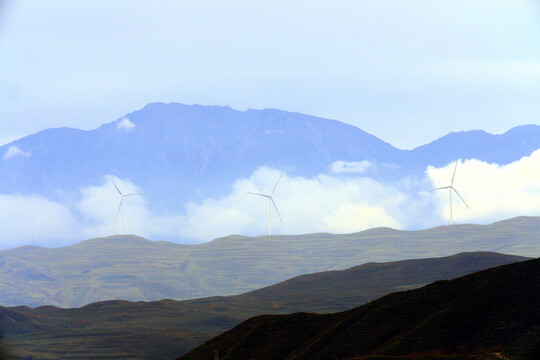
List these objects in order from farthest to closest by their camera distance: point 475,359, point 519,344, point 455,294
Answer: point 455,294 < point 519,344 < point 475,359

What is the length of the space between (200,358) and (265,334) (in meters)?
10.2

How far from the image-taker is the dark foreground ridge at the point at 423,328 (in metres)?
Result: 91.9

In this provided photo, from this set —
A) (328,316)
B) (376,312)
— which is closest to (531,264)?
(376,312)

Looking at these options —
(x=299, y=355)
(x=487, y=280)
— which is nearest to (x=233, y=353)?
(x=299, y=355)

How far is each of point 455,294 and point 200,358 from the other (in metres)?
36.4

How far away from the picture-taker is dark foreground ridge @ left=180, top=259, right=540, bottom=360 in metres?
91.9

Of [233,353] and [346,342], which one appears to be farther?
[233,353]

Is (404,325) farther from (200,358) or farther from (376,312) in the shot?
(200,358)

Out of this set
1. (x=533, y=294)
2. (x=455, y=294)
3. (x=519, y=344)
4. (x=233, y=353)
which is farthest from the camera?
(x=233, y=353)

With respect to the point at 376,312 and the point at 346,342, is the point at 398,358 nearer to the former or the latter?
the point at 346,342

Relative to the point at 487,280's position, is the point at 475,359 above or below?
below

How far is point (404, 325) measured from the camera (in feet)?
345

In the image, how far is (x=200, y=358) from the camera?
12594 cm

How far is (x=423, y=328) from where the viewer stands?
100 metres
